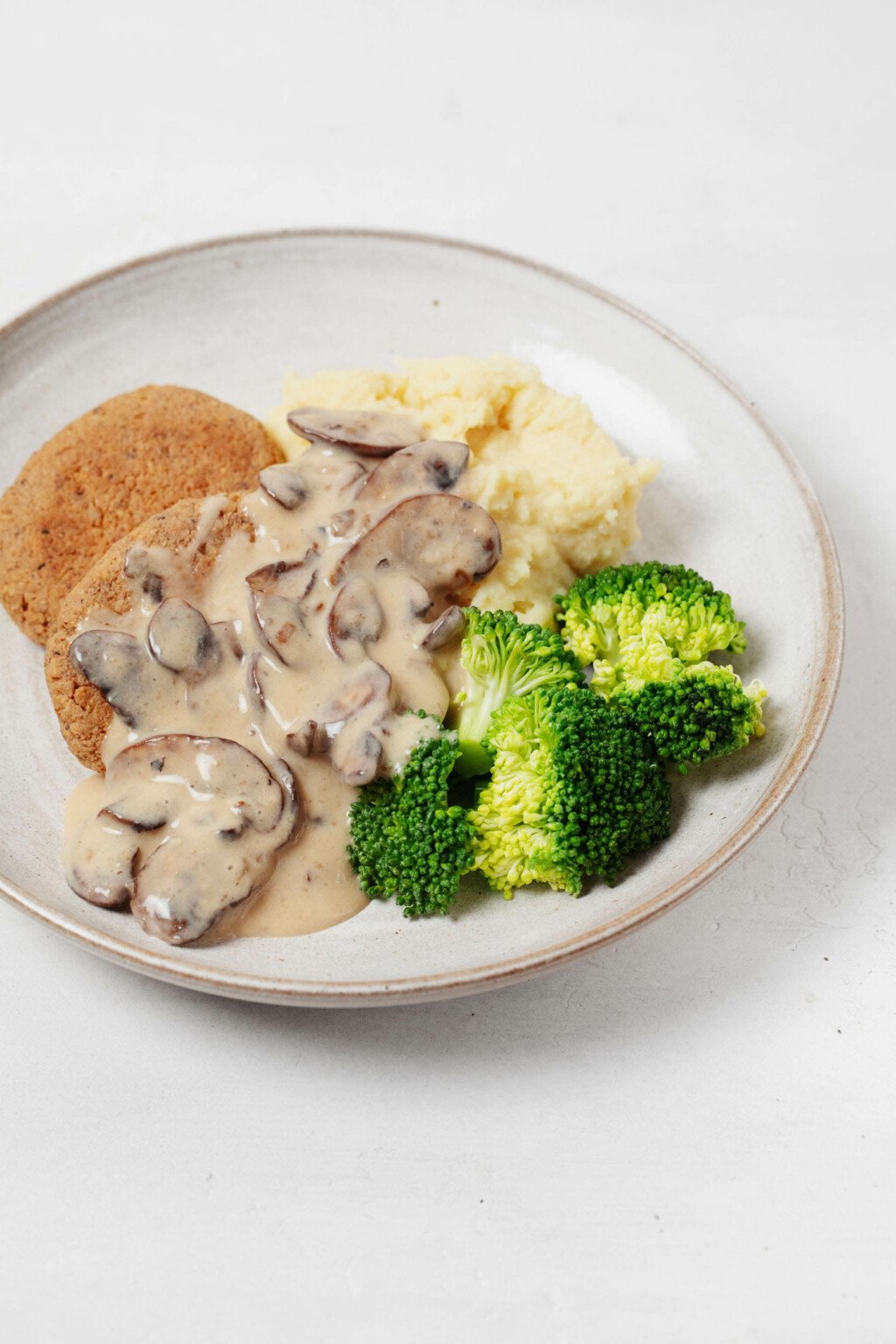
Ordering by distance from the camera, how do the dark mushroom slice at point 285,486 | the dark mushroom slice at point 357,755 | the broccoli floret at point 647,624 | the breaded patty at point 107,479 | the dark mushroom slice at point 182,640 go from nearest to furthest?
the dark mushroom slice at point 357,755 < the dark mushroom slice at point 182,640 < the broccoli floret at point 647,624 < the dark mushroom slice at point 285,486 < the breaded patty at point 107,479

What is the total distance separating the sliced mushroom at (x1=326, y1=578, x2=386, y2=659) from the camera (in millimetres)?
4066

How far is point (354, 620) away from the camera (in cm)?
409

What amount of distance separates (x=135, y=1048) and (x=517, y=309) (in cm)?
329

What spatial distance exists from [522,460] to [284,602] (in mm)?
1115

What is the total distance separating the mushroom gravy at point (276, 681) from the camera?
3.71m

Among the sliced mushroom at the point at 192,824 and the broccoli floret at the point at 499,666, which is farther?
the broccoli floret at the point at 499,666

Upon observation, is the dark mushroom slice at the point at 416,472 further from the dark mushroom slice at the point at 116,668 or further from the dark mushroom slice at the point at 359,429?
the dark mushroom slice at the point at 116,668

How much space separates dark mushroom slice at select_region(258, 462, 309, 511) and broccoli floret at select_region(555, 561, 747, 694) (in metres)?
1.03

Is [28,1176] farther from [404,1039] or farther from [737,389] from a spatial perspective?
[737,389]

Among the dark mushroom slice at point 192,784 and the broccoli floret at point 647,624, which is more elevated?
the broccoli floret at point 647,624

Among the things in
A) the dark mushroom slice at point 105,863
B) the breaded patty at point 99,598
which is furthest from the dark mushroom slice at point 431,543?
the dark mushroom slice at point 105,863

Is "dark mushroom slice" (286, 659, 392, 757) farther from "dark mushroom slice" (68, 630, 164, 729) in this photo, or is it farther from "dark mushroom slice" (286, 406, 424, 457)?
"dark mushroom slice" (286, 406, 424, 457)

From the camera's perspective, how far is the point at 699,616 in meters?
4.24

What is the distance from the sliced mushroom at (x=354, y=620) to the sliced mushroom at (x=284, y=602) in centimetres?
10
